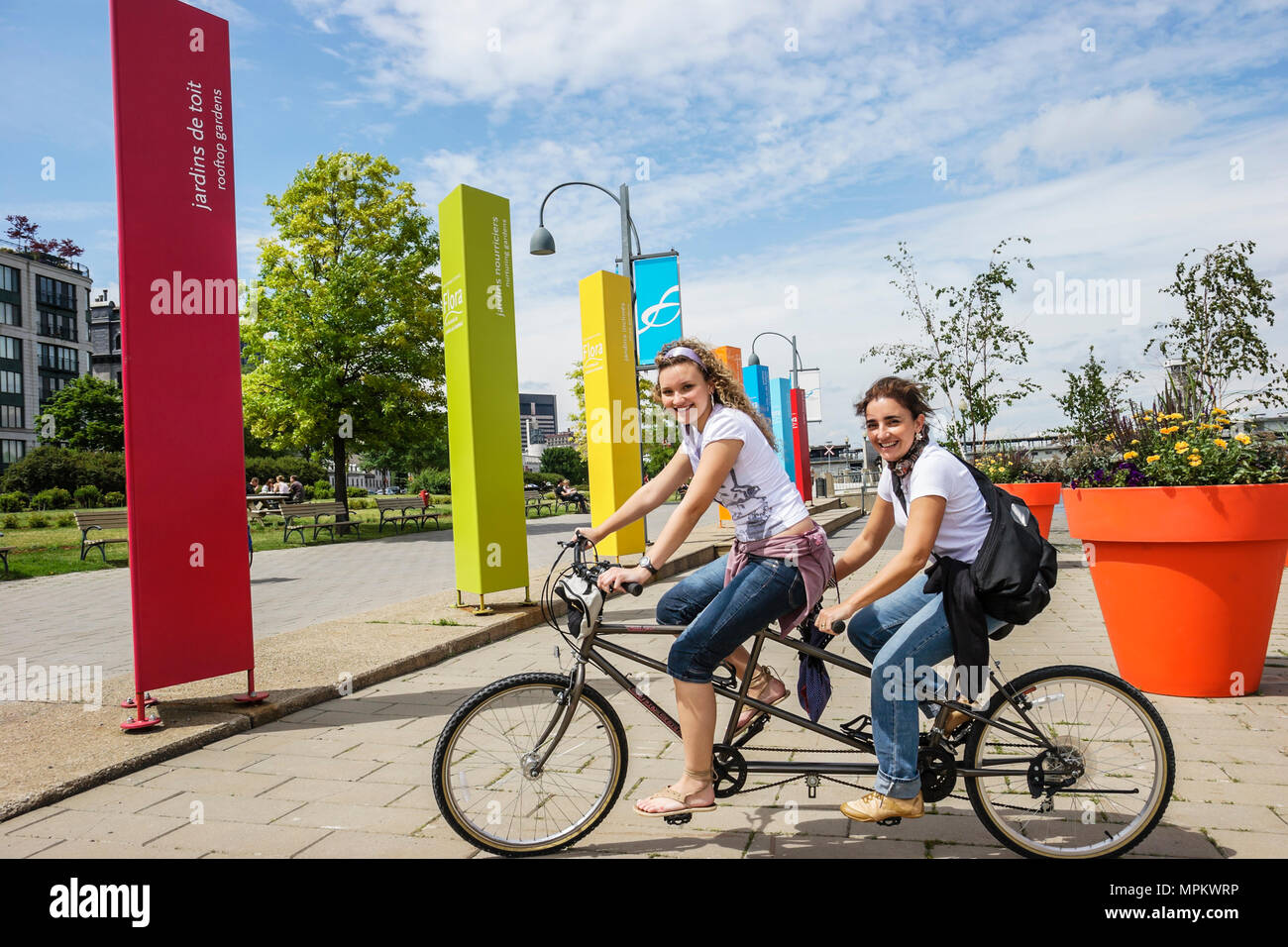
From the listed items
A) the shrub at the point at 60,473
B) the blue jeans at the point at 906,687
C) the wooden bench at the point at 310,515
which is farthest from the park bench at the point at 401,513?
the blue jeans at the point at 906,687

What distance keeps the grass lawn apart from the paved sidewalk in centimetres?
1301

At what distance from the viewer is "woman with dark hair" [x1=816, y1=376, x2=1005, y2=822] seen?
2.94m

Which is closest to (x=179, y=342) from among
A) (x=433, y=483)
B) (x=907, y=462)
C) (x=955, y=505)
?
(x=907, y=462)

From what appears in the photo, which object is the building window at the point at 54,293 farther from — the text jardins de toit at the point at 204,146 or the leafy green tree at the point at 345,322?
the text jardins de toit at the point at 204,146

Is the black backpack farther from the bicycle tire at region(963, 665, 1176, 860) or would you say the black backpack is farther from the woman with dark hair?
the bicycle tire at region(963, 665, 1176, 860)

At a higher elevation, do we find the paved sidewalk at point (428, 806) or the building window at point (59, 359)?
the building window at point (59, 359)

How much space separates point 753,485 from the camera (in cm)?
320

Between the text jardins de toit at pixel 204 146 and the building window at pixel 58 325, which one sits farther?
the building window at pixel 58 325

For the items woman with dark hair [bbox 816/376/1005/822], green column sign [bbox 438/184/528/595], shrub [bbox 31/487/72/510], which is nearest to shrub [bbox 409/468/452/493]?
shrub [bbox 31/487/72/510]

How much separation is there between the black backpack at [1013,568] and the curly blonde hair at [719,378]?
826 millimetres

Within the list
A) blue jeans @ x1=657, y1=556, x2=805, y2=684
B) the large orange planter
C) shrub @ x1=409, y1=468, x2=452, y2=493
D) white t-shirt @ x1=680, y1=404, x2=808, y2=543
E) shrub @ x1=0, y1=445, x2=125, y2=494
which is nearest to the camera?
blue jeans @ x1=657, y1=556, x2=805, y2=684

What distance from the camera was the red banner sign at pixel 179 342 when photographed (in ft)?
14.7

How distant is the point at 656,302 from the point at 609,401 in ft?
8.48
